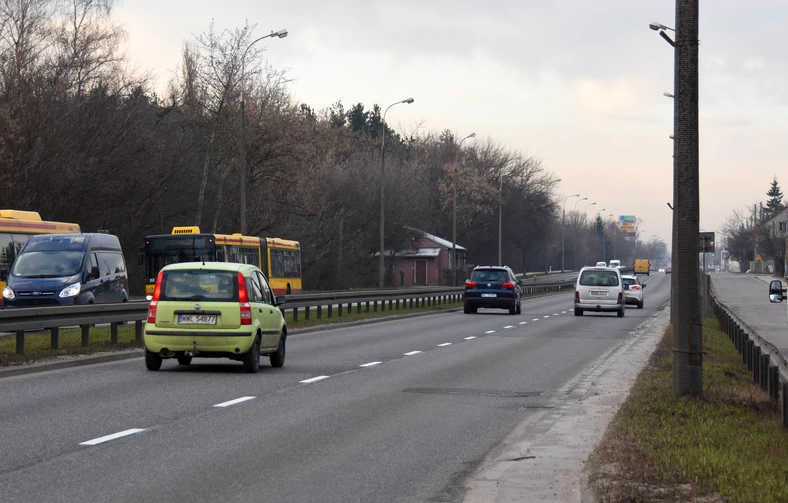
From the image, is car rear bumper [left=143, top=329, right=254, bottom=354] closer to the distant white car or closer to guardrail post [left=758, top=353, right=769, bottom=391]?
guardrail post [left=758, top=353, right=769, bottom=391]

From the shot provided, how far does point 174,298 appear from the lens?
16578mm

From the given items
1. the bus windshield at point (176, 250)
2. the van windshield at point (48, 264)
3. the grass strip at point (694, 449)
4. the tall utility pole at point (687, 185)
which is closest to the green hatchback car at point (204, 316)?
the grass strip at point (694, 449)

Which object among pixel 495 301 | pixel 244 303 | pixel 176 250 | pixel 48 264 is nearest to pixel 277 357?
pixel 244 303

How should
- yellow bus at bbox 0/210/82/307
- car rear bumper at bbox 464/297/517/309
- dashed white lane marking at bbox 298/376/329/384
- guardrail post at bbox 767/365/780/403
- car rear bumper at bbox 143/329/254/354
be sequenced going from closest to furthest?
guardrail post at bbox 767/365/780/403 < dashed white lane marking at bbox 298/376/329/384 < car rear bumper at bbox 143/329/254/354 < yellow bus at bbox 0/210/82/307 < car rear bumper at bbox 464/297/517/309

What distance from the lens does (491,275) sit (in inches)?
1629

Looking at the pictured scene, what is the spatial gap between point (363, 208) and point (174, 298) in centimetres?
6335

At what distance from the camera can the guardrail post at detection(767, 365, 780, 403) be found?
12.3 m

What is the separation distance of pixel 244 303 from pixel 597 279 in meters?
26.0

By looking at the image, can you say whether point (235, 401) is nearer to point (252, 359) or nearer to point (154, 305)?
point (252, 359)

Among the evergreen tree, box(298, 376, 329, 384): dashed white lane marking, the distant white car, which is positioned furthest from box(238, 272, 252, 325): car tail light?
the evergreen tree

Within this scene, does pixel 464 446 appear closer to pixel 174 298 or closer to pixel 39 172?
pixel 174 298

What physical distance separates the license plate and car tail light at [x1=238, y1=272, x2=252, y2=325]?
0.43m

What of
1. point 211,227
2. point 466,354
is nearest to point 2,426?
point 466,354

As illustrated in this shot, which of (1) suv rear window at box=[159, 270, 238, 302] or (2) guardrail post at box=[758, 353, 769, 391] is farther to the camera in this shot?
(1) suv rear window at box=[159, 270, 238, 302]
